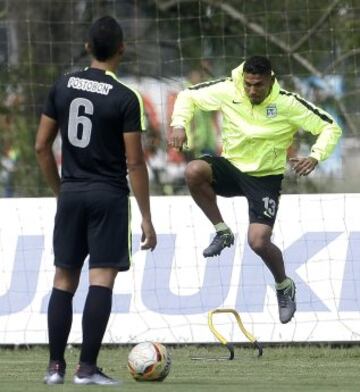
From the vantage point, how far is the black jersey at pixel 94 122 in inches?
355

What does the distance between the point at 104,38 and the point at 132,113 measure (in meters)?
0.46

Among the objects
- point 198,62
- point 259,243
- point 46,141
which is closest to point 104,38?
point 46,141

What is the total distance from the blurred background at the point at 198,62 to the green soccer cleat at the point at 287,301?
634cm

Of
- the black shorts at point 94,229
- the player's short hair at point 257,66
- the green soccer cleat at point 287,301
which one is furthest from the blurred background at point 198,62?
the black shorts at point 94,229

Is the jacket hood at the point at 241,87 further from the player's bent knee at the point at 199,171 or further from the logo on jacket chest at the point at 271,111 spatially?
the player's bent knee at the point at 199,171

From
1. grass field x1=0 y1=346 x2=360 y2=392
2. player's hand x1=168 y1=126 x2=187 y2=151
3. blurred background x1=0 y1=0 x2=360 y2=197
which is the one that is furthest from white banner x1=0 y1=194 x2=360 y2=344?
blurred background x1=0 y1=0 x2=360 y2=197

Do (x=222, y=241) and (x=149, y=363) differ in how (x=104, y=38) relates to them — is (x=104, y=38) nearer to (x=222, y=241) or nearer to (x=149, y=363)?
(x=149, y=363)

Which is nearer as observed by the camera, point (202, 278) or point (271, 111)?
point (271, 111)

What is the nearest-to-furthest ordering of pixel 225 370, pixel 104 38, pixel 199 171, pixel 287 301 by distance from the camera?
pixel 104 38 < pixel 225 370 < pixel 199 171 < pixel 287 301

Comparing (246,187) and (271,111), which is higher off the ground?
(271,111)

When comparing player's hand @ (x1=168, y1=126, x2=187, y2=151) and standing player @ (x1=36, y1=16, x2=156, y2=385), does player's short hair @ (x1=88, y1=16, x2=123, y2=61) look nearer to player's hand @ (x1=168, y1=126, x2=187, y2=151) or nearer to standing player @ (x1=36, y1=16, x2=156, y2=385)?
standing player @ (x1=36, y1=16, x2=156, y2=385)

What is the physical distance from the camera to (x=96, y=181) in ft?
29.9

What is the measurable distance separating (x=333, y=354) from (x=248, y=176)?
1.73 meters

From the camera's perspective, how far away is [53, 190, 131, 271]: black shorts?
9.09m
